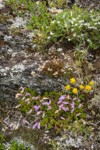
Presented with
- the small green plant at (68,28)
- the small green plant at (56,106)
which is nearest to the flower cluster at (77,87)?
the small green plant at (56,106)

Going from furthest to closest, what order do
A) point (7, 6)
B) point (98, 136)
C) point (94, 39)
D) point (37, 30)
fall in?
1. point (7, 6)
2. point (37, 30)
3. point (94, 39)
4. point (98, 136)

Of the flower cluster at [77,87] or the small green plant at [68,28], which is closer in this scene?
the flower cluster at [77,87]

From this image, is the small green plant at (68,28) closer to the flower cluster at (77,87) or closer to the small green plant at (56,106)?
the flower cluster at (77,87)

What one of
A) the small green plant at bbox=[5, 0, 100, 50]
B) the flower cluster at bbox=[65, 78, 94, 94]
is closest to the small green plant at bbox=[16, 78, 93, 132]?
the flower cluster at bbox=[65, 78, 94, 94]

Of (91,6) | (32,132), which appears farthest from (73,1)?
(32,132)

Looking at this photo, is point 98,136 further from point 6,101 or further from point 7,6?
point 7,6

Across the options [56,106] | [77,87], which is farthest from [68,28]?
[56,106]

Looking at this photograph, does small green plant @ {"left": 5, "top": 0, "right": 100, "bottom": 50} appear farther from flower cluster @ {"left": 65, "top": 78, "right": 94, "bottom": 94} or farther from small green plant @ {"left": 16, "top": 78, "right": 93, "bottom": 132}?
small green plant @ {"left": 16, "top": 78, "right": 93, "bottom": 132}

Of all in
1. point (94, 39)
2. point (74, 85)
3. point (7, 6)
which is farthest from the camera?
point (7, 6)

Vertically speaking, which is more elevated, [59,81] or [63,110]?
[59,81]
